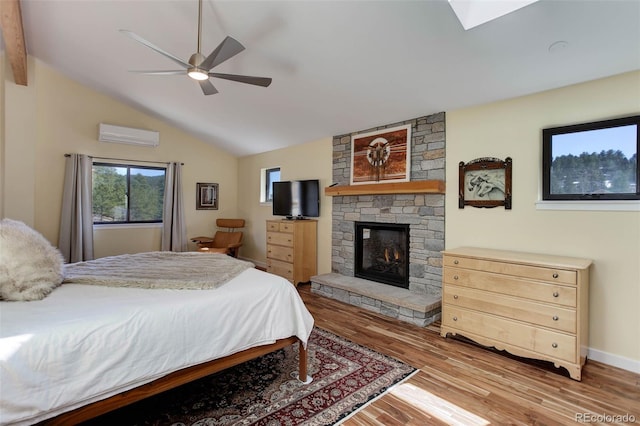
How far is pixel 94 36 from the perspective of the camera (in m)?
3.56

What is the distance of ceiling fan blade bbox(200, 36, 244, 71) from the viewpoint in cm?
223

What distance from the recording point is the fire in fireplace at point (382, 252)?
398 centimetres

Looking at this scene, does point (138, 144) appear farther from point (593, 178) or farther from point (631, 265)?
point (631, 265)

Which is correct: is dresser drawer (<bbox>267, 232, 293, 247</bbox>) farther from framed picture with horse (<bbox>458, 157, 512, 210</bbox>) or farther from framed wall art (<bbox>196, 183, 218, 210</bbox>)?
framed picture with horse (<bbox>458, 157, 512, 210</bbox>)

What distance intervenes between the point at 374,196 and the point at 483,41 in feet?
7.30

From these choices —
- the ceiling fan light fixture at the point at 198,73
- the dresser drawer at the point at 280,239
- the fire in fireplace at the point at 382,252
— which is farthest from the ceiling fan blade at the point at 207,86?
the fire in fireplace at the point at 382,252

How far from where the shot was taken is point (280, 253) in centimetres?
500

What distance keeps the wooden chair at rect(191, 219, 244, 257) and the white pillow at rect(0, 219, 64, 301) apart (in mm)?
3622

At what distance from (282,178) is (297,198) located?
2.59ft

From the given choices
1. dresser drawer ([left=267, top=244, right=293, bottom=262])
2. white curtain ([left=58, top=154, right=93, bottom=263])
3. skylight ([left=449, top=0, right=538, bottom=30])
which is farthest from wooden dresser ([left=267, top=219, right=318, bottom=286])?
skylight ([left=449, top=0, right=538, bottom=30])

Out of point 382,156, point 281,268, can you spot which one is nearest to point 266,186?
point 281,268

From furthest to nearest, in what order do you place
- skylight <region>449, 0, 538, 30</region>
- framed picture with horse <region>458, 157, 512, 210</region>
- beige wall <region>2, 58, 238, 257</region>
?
1. beige wall <region>2, 58, 238, 257</region>
2. framed picture with horse <region>458, 157, 512, 210</region>
3. skylight <region>449, 0, 538, 30</region>

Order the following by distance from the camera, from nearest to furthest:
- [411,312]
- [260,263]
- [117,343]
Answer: [117,343], [411,312], [260,263]

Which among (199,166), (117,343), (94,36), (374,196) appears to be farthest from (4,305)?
(199,166)
